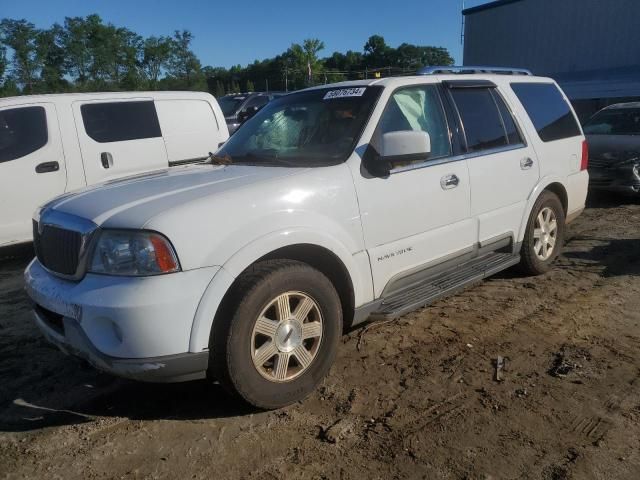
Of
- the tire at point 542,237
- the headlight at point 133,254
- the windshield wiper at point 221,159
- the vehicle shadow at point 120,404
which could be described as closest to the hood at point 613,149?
the tire at point 542,237

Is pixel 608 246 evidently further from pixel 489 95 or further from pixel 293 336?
pixel 293 336

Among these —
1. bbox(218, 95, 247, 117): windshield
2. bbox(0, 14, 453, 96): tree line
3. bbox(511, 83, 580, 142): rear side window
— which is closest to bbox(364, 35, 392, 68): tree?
bbox(0, 14, 453, 96): tree line

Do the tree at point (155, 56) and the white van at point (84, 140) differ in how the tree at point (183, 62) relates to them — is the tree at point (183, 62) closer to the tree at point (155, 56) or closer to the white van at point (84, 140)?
the tree at point (155, 56)

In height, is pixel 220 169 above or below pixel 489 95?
below

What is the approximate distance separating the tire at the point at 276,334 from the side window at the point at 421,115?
135 centimetres

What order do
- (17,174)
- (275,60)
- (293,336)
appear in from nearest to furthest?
(293,336) → (17,174) → (275,60)

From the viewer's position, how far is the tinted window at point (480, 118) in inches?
169

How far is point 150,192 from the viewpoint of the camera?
306cm

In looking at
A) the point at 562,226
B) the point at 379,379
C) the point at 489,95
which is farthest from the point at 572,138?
the point at 379,379

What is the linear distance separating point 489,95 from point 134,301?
3449mm

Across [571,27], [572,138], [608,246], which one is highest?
[571,27]

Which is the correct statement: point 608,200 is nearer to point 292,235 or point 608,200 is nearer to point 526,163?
point 526,163

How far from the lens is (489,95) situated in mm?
4656

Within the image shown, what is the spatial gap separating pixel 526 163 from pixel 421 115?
1.29 meters
